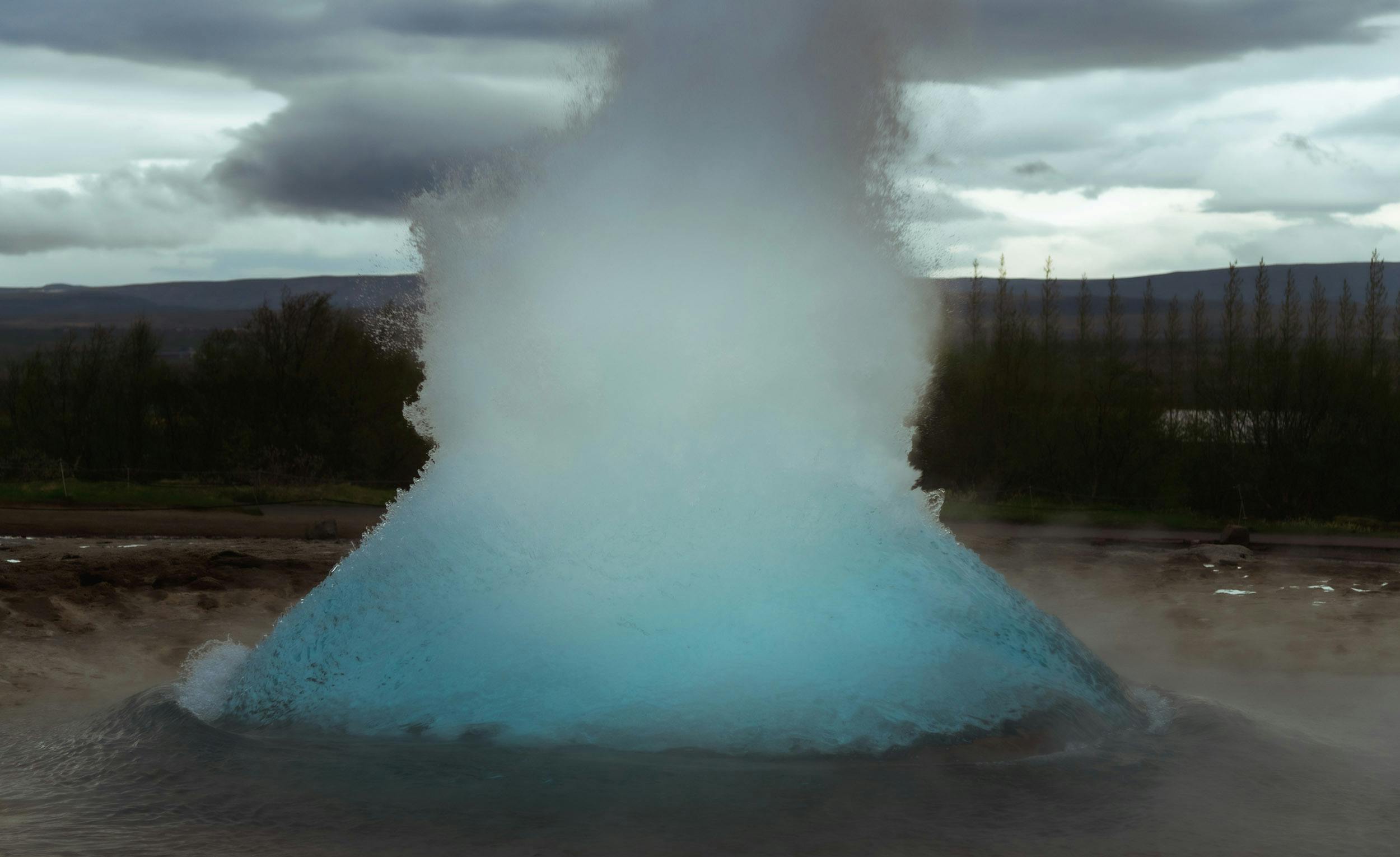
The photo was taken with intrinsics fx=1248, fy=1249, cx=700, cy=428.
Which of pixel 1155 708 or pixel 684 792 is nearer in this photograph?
pixel 684 792

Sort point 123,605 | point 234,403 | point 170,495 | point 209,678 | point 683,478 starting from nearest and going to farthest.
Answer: point 683,478, point 209,678, point 123,605, point 170,495, point 234,403

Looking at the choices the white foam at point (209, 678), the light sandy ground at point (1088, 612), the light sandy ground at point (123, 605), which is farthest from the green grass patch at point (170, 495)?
the white foam at point (209, 678)

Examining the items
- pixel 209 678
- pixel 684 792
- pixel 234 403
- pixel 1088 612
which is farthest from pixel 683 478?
pixel 234 403

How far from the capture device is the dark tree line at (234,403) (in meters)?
38.5

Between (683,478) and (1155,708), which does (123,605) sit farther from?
(1155,708)

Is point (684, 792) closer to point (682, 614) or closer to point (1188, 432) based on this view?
point (682, 614)

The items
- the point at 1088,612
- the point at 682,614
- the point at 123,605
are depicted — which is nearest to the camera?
the point at 682,614

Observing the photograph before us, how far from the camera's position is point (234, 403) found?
1629 inches

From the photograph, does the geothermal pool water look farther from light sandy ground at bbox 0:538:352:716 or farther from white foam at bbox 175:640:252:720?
light sandy ground at bbox 0:538:352:716

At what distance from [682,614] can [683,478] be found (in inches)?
37.6

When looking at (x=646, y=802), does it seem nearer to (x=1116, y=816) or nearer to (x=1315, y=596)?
(x=1116, y=816)

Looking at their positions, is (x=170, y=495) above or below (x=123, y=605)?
below

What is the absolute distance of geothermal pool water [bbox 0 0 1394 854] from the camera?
6160 mm

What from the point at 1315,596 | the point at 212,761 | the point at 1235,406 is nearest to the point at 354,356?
the point at 1235,406
